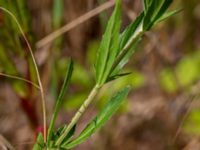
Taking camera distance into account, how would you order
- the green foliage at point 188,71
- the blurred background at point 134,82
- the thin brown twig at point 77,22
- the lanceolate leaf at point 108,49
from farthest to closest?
the green foliage at point 188,71, the blurred background at point 134,82, the thin brown twig at point 77,22, the lanceolate leaf at point 108,49

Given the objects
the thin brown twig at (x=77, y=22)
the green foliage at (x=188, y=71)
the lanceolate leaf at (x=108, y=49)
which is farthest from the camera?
the green foliage at (x=188, y=71)

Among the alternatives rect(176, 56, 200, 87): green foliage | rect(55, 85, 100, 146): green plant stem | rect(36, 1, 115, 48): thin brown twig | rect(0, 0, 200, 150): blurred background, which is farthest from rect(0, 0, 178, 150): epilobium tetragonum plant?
rect(176, 56, 200, 87): green foliage

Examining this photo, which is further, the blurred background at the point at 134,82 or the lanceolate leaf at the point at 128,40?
the blurred background at the point at 134,82

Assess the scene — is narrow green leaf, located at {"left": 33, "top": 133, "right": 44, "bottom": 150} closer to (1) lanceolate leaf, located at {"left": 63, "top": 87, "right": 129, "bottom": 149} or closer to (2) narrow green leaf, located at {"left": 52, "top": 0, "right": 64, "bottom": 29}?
(1) lanceolate leaf, located at {"left": 63, "top": 87, "right": 129, "bottom": 149}

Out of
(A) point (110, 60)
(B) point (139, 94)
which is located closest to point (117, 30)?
(A) point (110, 60)

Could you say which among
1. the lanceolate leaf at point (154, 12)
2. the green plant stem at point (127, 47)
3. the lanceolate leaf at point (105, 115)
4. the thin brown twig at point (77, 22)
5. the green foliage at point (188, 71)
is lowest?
the green foliage at point (188, 71)

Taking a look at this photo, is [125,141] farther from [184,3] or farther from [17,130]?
[184,3]

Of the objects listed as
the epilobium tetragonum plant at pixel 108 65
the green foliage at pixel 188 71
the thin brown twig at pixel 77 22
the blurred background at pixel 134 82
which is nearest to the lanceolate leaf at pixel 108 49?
the epilobium tetragonum plant at pixel 108 65

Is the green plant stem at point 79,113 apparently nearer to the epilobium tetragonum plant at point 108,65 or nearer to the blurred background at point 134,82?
the epilobium tetragonum plant at point 108,65
